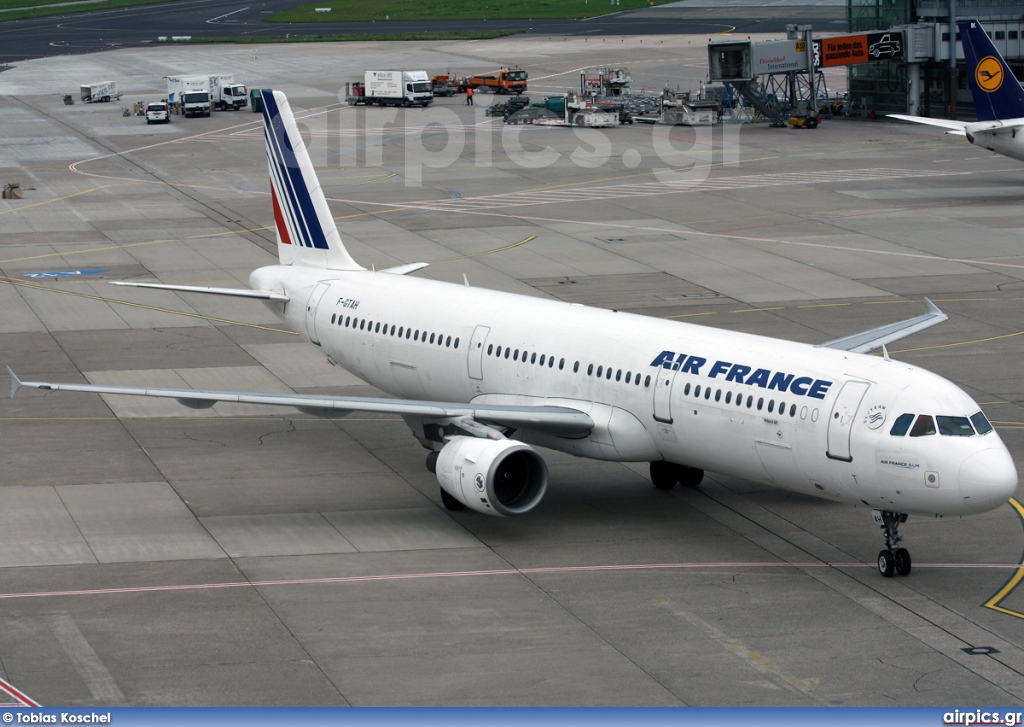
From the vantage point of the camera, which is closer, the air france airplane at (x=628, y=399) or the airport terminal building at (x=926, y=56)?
the air france airplane at (x=628, y=399)

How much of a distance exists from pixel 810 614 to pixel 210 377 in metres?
23.9

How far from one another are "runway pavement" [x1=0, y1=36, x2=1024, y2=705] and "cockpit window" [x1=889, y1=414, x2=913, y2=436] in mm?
3200

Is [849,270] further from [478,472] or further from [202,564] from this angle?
[202,564]

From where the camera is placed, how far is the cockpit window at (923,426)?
26.2 meters

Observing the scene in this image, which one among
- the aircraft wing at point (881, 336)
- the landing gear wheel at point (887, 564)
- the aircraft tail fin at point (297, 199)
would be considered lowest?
the landing gear wheel at point (887, 564)

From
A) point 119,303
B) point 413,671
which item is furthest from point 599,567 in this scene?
point 119,303

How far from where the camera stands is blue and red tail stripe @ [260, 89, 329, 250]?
40.7 metres

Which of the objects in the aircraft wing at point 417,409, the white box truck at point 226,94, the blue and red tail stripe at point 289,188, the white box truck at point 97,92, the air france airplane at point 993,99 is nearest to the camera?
the aircraft wing at point 417,409

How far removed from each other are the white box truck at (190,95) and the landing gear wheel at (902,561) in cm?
10649

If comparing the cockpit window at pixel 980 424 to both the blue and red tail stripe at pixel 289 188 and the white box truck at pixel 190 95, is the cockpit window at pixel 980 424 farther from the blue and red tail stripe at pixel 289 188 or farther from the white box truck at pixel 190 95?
the white box truck at pixel 190 95

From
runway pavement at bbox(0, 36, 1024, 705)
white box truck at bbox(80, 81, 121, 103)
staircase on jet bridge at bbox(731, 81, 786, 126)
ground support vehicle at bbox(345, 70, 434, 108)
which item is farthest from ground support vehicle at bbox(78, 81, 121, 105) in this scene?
staircase on jet bridge at bbox(731, 81, 786, 126)

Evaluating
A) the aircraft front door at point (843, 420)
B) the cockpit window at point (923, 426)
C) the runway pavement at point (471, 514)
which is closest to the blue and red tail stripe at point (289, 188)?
the runway pavement at point (471, 514)

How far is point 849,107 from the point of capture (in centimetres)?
11662

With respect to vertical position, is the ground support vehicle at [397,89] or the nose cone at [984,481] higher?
the ground support vehicle at [397,89]
